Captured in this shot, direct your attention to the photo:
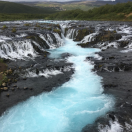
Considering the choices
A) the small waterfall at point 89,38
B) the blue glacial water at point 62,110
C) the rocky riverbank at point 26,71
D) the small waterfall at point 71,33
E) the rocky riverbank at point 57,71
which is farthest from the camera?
the small waterfall at point 71,33

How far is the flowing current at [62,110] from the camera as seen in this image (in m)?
10.5

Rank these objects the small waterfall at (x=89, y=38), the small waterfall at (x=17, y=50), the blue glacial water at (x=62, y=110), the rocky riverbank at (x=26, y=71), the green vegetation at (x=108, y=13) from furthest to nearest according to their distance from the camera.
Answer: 1. the green vegetation at (x=108, y=13)
2. the small waterfall at (x=89, y=38)
3. the small waterfall at (x=17, y=50)
4. the rocky riverbank at (x=26, y=71)
5. the blue glacial water at (x=62, y=110)

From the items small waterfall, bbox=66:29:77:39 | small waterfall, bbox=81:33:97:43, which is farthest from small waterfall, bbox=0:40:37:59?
small waterfall, bbox=66:29:77:39

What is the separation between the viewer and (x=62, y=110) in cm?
1213

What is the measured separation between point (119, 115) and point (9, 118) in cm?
874

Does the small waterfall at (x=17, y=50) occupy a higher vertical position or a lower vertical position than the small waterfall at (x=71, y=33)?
lower

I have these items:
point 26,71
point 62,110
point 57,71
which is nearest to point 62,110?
point 62,110

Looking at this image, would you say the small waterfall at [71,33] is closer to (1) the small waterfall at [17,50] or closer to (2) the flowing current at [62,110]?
(1) the small waterfall at [17,50]

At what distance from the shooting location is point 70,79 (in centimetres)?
1695

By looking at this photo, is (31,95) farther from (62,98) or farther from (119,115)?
(119,115)

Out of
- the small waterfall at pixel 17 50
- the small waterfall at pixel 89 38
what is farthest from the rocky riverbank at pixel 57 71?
the small waterfall at pixel 89 38

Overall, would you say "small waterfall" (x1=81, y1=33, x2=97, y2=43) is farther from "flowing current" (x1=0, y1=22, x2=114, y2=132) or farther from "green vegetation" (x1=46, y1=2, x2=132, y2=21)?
"green vegetation" (x1=46, y1=2, x2=132, y2=21)

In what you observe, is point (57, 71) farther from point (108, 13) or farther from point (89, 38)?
point (108, 13)

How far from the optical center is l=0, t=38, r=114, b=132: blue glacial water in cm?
1047
